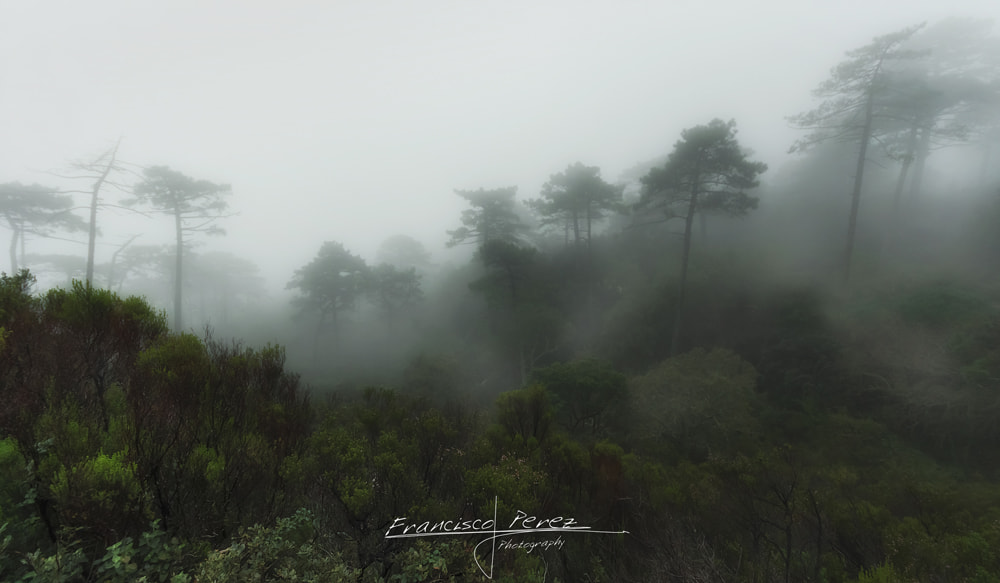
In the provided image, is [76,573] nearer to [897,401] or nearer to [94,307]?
[94,307]

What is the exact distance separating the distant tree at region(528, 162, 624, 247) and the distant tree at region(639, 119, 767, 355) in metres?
3.99

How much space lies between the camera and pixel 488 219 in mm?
28000

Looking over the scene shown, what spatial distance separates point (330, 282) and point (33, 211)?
17.6m

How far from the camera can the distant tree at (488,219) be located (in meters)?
27.8

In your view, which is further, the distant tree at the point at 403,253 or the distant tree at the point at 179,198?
the distant tree at the point at 403,253

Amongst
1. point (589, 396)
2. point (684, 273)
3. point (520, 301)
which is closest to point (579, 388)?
point (589, 396)

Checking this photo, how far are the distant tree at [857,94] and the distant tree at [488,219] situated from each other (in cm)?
1905

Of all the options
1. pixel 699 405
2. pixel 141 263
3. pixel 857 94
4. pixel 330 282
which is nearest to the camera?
pixel 699 405

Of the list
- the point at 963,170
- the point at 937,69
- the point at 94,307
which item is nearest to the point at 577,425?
the point at 94,307

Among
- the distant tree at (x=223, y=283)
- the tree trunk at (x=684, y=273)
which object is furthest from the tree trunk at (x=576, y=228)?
the distant tree at (x=223, y=283)

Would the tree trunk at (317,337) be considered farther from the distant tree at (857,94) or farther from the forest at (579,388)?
the distant tree at (857,94)

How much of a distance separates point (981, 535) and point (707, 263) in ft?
62.8

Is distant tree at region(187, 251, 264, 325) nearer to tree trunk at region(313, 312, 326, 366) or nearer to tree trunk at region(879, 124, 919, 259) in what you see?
tree trunk at region(313, 312, 326, 366)

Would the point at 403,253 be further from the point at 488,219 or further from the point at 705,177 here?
the point at 705,177
